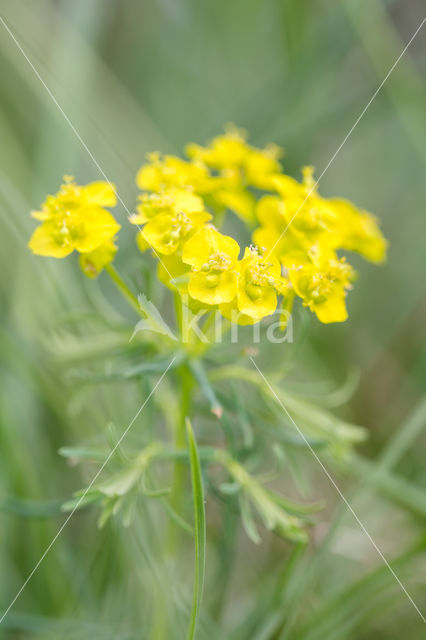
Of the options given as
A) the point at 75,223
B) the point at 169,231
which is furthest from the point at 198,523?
the point at 75,223

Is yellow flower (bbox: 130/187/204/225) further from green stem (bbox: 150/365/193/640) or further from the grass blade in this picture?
the grass blade

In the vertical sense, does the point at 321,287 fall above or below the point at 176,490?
above

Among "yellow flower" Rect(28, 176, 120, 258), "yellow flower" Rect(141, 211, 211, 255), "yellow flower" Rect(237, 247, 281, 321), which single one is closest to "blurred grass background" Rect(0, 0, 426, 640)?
"yellow flower" Rect(28, 176, 120, 258)

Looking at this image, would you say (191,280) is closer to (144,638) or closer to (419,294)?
(144,638)

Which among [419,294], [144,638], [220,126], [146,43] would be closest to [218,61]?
[146,43]

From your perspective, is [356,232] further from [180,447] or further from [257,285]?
[180,447]

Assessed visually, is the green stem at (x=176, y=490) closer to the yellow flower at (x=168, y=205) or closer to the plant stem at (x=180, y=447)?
the plant stem at (x=180, y=447)
